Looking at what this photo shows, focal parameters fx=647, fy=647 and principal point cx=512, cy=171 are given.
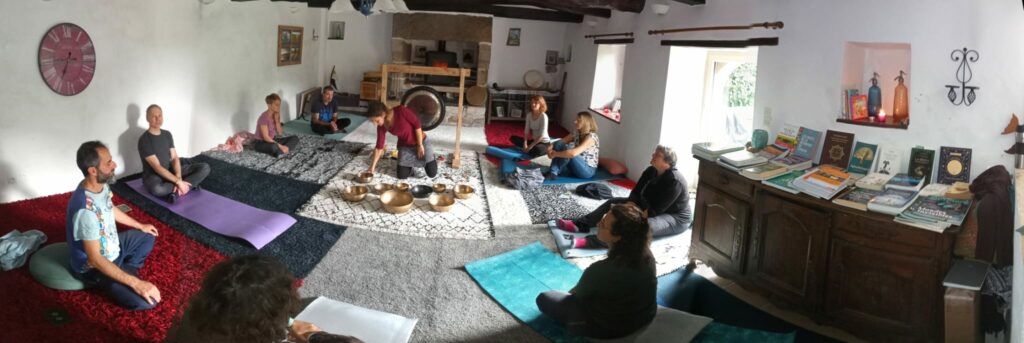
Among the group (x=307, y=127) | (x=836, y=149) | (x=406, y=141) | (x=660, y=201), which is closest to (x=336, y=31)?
(x=307, y=127)

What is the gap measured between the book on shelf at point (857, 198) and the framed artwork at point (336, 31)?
9.96 m

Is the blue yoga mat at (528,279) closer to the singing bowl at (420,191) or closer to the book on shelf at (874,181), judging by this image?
the singing bowl at (420,191)

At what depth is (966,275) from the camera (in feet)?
9.63

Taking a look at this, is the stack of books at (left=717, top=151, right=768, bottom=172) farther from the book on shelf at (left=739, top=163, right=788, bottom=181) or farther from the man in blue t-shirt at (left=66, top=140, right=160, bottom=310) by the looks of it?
the man in blue t-shirt at (left=66, top=140, right=160, bottom=310)

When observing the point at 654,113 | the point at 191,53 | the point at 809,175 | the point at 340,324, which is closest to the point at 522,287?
the point at 340,324

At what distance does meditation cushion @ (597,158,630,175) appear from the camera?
7273mm

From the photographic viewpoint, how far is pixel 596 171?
7375 mm

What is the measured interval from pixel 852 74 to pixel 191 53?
19.8 ft

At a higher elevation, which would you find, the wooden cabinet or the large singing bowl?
the large singing bowl

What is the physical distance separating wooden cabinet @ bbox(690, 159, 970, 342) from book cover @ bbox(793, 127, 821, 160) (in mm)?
542

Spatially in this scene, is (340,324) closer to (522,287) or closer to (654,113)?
(522,287)

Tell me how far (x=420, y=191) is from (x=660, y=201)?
226 centimetres

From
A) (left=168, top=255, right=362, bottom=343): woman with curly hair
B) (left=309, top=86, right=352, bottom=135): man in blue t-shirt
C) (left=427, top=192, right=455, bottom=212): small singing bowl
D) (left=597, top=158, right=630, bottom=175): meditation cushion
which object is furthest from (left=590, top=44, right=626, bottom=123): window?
(left=168, top=255, right=362, bottom=343): woman with curly hair

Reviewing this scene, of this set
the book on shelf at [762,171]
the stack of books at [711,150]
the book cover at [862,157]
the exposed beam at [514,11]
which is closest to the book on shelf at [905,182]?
the book cover at [862,157]
